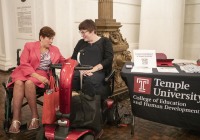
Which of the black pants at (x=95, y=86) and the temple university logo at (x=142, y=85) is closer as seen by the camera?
the temple university logo at (x=142, y=85)

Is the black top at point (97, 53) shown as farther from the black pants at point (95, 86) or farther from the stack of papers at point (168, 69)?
the stack of papers at point (168, 69)

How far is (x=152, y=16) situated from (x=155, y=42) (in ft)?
1.87

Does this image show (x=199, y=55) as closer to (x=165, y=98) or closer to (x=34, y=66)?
(x=165, y=98)

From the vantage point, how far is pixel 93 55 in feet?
9.08

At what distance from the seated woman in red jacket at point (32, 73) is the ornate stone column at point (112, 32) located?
967mm

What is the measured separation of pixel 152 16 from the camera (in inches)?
209

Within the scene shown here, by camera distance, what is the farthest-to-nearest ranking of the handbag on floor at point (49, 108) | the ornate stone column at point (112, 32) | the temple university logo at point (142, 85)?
the ornate stone column at point (112, 32), the temple university logo at point (142, 85), the handbag on floor at point (49, 108)

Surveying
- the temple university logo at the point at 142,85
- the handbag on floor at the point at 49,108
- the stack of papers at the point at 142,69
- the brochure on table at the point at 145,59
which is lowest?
the handbag on floor at the point at 49,108

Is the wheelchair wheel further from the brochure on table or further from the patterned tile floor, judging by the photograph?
the brochure on table

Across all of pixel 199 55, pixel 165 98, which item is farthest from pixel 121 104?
pixel 199 55

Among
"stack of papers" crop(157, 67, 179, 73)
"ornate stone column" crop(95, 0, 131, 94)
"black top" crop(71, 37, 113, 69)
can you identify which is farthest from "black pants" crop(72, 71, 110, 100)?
"ornate stone column" crop(95, 0, 131, 94)

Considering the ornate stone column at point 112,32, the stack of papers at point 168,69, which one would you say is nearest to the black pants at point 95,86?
the stack of papers at point 168,69

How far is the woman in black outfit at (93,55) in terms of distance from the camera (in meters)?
2.57

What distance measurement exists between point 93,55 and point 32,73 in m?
0.70
